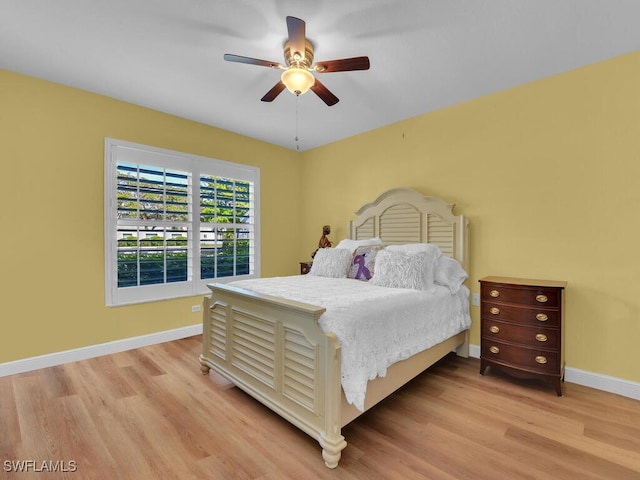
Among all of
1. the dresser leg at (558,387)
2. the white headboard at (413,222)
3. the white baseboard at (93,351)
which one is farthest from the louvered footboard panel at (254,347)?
the dresser leg at (558,387)

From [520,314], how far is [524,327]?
101 millimetres

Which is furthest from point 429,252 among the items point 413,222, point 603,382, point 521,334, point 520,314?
point 603,382

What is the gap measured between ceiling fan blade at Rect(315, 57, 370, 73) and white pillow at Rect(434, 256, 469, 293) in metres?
1.84

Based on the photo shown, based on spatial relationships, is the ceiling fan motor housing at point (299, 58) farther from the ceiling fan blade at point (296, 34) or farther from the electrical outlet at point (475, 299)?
the electrical outlet at point (475, 299)

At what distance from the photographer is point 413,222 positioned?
3.39 meters

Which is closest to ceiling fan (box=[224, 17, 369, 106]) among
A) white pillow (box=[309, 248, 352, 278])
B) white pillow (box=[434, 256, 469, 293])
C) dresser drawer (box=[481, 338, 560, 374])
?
white pillow (box=[309, 248, 352, 278])

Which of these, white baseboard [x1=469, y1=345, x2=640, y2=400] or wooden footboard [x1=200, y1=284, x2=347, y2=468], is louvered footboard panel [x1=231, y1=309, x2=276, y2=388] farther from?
white baseboard [x1=469, y1=345, x2=640, y2=400]

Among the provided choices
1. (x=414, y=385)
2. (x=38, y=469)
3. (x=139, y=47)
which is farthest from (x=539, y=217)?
(x=38, y=469)

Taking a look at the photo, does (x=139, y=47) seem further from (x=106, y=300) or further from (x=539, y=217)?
(x=539, y=217)

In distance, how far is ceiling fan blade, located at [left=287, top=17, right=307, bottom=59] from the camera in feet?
5.58

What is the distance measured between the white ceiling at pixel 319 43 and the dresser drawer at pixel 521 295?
1798mm

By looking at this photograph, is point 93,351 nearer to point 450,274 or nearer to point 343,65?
point 343,65

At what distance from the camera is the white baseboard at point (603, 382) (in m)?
2.26

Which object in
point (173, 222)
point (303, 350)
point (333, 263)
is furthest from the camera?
point (173, 222)
